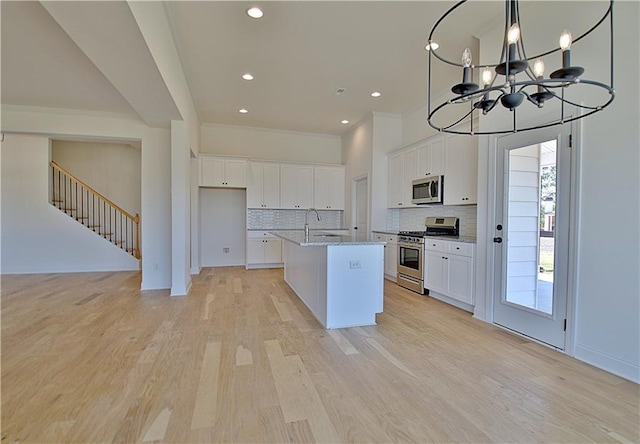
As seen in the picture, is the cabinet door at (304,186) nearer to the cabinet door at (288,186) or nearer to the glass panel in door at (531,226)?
the cabinet door at (288,186)

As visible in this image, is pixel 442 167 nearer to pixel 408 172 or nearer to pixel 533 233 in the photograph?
pixel 408 172

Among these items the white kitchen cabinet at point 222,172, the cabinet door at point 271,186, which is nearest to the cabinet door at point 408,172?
the cabinet door at point 271,186

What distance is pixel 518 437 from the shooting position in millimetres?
1615

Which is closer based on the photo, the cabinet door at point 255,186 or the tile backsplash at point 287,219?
the cabinet door at point 255,186

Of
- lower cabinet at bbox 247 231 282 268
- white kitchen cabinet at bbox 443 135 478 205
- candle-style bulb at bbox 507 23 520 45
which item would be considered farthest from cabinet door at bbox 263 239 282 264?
candle-style bulb at bbox 507 23 520 45

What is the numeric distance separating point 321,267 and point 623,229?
8.20ft

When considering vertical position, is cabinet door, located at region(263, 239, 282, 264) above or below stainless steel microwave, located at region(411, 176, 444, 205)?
below

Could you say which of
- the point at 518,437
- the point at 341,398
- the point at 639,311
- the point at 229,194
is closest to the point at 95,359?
the point at 341,398

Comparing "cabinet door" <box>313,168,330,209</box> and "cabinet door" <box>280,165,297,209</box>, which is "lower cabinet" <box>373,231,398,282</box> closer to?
"cabinet door" <box>313,168,330,209</box>

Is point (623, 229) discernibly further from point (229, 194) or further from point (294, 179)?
point (229, 194)

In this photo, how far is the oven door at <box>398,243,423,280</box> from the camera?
4.62 meters

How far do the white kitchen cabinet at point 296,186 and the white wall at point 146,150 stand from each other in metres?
2.52

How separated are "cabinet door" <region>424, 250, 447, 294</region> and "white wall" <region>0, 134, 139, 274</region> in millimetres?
6340

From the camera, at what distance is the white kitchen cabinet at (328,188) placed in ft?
23.4
